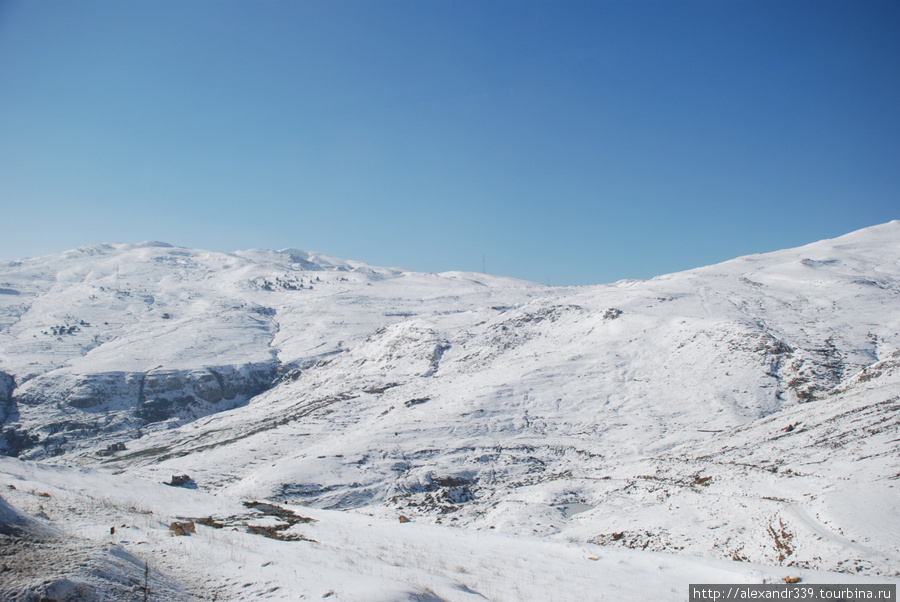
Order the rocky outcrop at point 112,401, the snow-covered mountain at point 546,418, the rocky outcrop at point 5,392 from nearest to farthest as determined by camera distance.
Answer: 1. the snow-covered mountain at point 546,418
2. the rocky outcrop at point 112,401
3. the rocky outcrop at point 5,392

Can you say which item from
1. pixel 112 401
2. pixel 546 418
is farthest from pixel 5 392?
pixel 546 418

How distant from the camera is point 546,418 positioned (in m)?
60.6

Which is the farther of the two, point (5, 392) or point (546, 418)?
point (5, 392)

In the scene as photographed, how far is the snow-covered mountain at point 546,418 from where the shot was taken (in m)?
24.6

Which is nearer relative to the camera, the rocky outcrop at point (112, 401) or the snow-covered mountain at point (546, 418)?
the snow-covered mountain at point (546, 418)

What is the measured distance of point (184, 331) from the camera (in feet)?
481

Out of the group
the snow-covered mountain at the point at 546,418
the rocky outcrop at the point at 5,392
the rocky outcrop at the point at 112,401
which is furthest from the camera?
the rocky outcrop at the point at 5,392

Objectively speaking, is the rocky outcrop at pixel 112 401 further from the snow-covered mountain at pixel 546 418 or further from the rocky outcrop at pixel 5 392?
the rocky outcrop at pixel 5 392

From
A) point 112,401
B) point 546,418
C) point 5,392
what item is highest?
point 546,418

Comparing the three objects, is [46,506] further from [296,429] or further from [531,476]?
[296,429]

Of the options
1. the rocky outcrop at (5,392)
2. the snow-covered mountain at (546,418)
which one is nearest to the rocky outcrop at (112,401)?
the snow-covered mountain at (546,418)

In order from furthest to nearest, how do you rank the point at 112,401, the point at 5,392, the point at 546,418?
the point at 5,392
the point at 112,401
the point at 546,418

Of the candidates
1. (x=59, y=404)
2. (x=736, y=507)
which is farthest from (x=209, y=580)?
(x=59, y=404)

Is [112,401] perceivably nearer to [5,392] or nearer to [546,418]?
[5,392]
